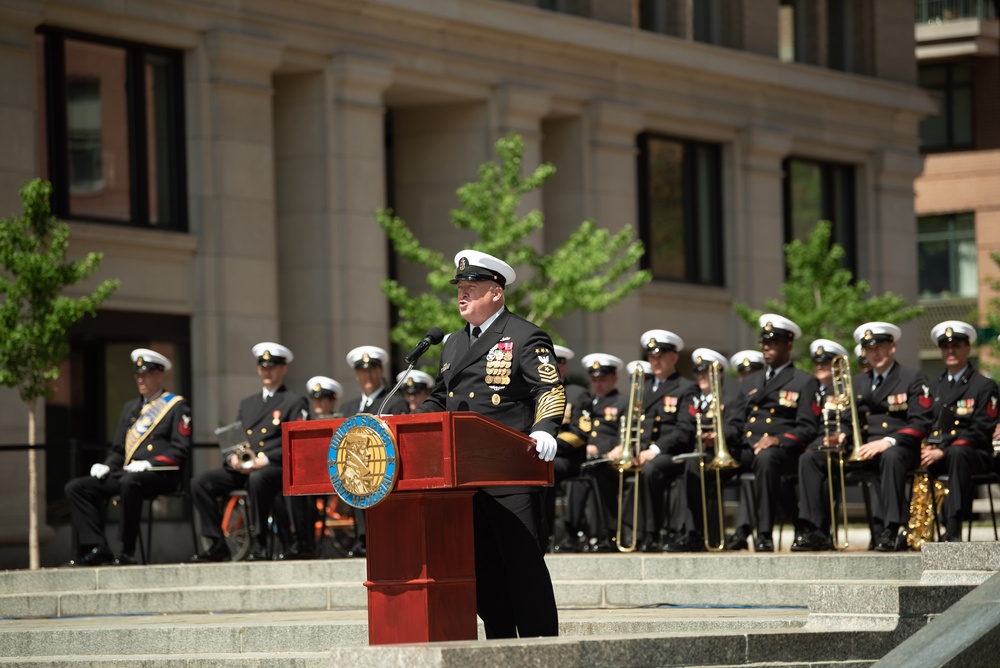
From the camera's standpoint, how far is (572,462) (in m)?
18.3

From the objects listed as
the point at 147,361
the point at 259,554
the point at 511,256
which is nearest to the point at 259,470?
the point at 259,554

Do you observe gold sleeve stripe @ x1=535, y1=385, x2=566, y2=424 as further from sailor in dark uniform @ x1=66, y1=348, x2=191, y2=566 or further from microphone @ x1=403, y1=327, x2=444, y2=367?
sailor in dark uniform @ x1=66, y1=348, x2=191, y2=566

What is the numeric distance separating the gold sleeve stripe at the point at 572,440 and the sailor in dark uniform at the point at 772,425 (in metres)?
1.78

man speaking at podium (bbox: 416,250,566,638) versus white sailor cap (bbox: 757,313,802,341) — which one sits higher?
white sailor cap (bbox: 757,313,802,341)

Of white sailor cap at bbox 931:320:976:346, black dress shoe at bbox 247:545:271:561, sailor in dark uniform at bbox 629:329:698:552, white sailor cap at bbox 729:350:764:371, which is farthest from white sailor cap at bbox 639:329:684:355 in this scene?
black dress shoe at bbox 247:545:271:561

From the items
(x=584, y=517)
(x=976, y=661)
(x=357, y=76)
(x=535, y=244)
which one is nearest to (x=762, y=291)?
(x=535, y=244)

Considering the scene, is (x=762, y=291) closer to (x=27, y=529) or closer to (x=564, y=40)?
(x=564, y=40)

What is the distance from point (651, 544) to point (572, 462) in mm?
1523

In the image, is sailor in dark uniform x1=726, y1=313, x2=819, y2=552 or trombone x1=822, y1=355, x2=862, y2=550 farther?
sailor in dark uniform x1=726, y1=313, x2=819, y2=552

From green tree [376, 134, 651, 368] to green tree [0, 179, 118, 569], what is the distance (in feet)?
20.9

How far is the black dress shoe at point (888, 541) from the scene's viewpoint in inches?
602

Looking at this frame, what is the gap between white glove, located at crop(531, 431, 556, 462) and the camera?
9.21 metres

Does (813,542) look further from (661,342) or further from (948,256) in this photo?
(948,256)

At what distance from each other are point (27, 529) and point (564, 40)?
12.5m
